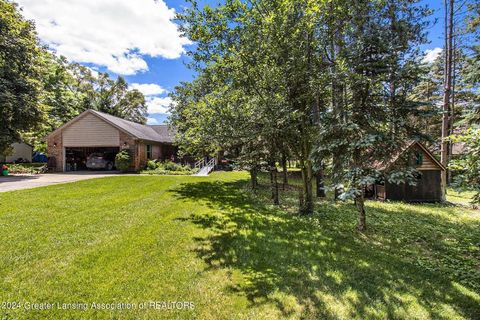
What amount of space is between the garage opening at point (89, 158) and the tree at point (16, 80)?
4.70 meters

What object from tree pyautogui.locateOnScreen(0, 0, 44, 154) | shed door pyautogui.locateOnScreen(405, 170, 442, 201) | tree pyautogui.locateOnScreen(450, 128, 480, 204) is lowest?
shed door pyautogui.locateOnScreen(405, 170, 442, 201)

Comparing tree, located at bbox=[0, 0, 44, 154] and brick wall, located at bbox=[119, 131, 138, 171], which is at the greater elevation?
tree, located at bbox=[0, 0, 44, 154]

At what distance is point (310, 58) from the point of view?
6.66m

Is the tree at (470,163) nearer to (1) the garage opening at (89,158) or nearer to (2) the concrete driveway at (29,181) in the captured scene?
(2) the concrete driveway at (29,181)

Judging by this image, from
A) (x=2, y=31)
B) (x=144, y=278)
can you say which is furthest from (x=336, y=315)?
(x=2, y=31)

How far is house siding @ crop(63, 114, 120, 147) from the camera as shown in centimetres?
1975

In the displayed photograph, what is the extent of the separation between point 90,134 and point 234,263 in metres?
20.5

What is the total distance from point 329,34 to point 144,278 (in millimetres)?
7260

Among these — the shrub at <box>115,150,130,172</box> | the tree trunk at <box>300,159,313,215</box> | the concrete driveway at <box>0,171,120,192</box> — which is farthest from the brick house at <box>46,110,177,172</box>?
the tree trunk at <box>300,159,313,215</box>

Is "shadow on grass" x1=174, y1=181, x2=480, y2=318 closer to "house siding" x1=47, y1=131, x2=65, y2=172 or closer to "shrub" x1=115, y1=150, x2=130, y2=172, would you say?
"shrub" x1=115, y1=150, x2=130, y2=172

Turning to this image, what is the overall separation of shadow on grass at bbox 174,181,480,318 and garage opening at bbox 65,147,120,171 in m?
18.3

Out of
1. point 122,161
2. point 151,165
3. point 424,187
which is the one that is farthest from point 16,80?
point 424,187

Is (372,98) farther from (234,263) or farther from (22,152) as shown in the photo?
(22,152)

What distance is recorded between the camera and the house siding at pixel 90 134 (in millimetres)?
19750
